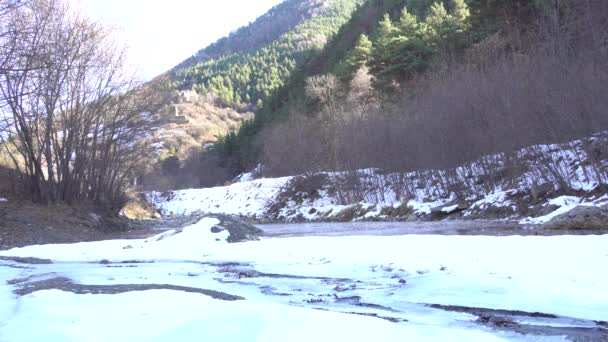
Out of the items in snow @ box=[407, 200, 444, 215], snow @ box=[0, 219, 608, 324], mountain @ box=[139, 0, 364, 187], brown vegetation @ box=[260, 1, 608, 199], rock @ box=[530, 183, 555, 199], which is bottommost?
snow @ box=[0, 219, 608, 324]

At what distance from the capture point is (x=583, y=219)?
10609 mm

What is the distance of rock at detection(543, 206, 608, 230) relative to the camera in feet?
34.3

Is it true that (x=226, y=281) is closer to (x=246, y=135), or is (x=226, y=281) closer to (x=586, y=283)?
(x=586, y=283)

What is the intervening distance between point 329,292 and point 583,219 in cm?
713

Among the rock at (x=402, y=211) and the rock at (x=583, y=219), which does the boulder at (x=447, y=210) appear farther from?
the rock at (x=583, y=219)

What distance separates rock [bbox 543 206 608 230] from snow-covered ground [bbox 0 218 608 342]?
10.0 ft

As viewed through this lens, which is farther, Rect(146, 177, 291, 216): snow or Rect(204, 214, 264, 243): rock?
Rect(146, 177, 291, 216): snow

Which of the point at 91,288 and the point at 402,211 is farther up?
the point at 402,211

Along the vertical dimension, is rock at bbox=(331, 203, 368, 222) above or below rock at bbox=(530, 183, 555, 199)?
below

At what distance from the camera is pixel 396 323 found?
4133 mm

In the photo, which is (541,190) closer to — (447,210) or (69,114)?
(447,210)

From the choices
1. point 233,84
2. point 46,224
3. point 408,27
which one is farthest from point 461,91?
point 233,84

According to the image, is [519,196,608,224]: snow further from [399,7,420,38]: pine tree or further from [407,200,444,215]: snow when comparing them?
[399,7,420,38]: pine tree

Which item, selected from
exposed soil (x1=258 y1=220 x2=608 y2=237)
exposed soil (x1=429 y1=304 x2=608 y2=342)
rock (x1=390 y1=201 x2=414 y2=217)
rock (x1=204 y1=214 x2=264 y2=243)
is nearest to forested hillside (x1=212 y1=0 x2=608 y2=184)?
→ rock (x1=390 y1=201 x2=414 y2=217)
